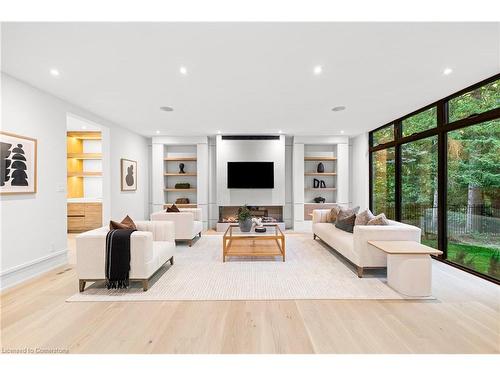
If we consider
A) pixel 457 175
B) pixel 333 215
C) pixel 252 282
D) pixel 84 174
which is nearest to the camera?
pixel 252 282

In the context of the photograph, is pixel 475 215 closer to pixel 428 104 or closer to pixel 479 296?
pixel 479 296

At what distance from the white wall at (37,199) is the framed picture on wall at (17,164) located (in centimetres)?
10

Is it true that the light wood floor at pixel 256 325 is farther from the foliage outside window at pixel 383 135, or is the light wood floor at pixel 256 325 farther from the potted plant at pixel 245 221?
the foliage outside window at pixel 383 135

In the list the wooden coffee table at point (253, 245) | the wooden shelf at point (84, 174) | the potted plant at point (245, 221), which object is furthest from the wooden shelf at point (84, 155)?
the potted plant at point (245, 221)

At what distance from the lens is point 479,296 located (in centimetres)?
263

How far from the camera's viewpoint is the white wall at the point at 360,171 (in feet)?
21.1

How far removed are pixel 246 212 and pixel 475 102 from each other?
3674mm

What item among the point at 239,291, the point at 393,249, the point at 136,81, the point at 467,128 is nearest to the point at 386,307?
the point at 393,249

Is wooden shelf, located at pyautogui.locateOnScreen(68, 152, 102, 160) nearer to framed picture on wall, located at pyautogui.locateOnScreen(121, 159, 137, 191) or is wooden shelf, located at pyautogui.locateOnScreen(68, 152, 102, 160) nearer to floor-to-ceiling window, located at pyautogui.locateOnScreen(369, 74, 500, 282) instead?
framed picture on wall, located at pyautogui.locateOnScreen(121, 159, 137, 191)

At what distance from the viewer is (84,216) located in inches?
237

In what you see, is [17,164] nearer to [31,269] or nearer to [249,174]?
[31,269]

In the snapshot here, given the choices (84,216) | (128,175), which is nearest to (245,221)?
(128,175)

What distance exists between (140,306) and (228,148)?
4858 mm
